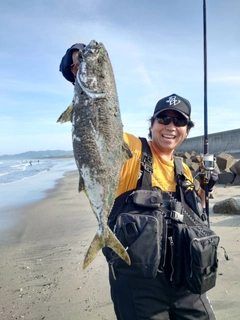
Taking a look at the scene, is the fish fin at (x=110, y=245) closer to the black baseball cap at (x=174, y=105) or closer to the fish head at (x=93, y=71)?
the fish head at (x=93, y=71)

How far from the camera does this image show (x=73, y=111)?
2115 millimetres

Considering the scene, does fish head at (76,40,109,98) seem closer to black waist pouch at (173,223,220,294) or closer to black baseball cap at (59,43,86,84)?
black baseball cap at (59,43,86,84)

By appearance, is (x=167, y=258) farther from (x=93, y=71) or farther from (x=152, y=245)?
(x=93, y=71)

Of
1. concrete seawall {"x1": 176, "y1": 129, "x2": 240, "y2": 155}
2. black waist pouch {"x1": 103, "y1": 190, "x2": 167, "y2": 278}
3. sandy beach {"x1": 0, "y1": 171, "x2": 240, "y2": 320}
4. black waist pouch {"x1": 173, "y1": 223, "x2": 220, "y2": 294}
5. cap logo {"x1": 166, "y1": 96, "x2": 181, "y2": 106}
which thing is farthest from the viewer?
concrete seawall {"x1": 176, "y1": 129, "x2": 240, "y2": 155}

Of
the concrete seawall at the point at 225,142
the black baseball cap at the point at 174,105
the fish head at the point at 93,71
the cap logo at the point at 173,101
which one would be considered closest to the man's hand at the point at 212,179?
the black baseball cap at the point at 174,105

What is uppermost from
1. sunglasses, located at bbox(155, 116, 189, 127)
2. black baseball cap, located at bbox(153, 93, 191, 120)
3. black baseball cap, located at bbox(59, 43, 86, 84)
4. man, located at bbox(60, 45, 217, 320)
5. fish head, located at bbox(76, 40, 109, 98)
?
black baseball cap, located at bbox(59, 43, 86, 84)

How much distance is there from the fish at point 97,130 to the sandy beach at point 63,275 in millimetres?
1930

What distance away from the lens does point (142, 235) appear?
2.28m

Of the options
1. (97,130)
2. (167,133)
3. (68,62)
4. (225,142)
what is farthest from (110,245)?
(225,142)

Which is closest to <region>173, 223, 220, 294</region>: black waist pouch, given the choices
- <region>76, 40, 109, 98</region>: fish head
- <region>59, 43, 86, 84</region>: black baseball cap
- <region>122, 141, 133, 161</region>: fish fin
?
<region>122, 141, 133, 161</region>: fish fin

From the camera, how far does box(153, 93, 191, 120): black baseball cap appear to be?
267cm

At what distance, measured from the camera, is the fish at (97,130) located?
2.07m

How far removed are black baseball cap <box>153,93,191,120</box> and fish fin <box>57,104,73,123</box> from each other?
0.96m

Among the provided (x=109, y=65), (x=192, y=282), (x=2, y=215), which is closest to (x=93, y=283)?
(x=192, y=282)
